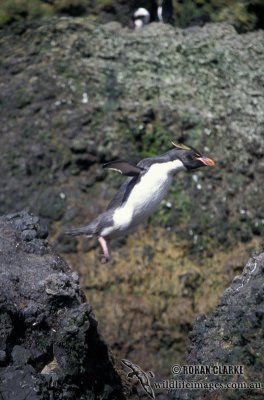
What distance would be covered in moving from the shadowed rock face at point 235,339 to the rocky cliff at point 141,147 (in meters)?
3.07

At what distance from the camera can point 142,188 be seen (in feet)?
23.3

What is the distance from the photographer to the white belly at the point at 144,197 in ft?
23.3

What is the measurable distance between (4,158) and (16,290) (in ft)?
13.4

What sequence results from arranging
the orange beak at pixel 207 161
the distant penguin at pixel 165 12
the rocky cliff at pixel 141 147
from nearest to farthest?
the orange beak at pixel 207 161
the rocky cliff at pixel 141 147
the distant penguin at pixel 165 12

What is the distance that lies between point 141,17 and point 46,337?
6.05 meters

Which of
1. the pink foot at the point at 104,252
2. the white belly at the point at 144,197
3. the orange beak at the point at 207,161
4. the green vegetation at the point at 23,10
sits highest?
the orange beak at the point at 207,161

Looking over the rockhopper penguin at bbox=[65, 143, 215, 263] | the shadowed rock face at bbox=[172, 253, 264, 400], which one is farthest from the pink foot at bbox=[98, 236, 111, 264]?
the shadowed rock face at bbox=[172, 253, 264, 400]

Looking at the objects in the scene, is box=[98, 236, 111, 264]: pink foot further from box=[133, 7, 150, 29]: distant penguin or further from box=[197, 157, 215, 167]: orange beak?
box=[133, 7, 150, 29]: distant penguin

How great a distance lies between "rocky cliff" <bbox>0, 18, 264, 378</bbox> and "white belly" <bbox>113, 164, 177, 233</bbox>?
1.91 m

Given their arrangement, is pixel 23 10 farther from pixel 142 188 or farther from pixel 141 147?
pixel 142 188

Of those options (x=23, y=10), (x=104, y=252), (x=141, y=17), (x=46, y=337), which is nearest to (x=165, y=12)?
(x=141, y=17)

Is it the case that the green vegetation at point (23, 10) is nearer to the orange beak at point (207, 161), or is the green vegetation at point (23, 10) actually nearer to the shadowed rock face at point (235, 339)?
the orange beak at point (207, 161)

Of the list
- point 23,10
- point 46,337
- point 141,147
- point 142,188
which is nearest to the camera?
point 46,337

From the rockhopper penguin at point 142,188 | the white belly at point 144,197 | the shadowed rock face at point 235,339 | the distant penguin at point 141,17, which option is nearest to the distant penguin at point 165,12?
the distant penguin at point 141,17
